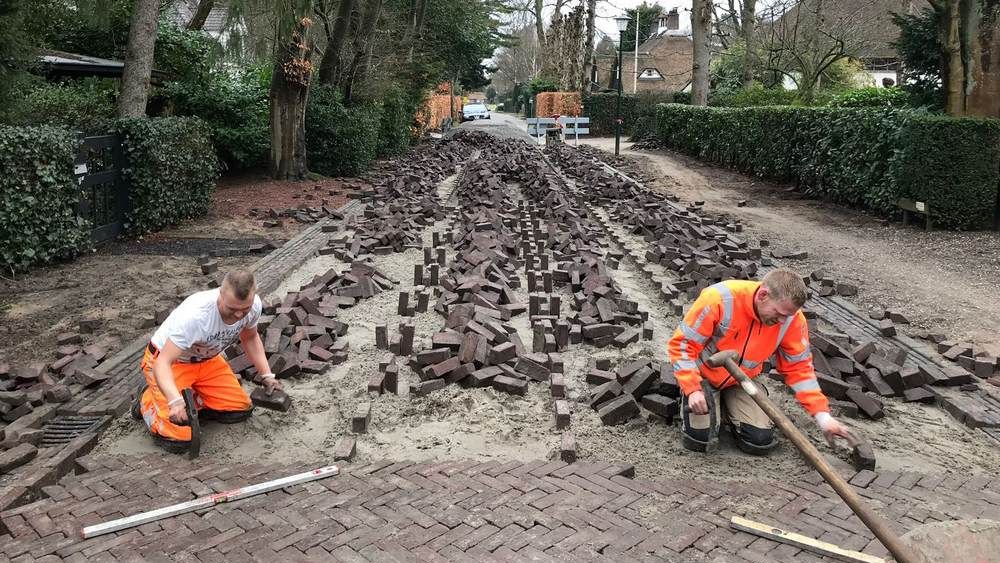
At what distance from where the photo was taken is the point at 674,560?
3697mm

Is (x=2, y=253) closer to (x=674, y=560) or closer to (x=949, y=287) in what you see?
(x=674, y=560)

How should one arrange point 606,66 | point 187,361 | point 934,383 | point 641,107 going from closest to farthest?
point 187,361
point 934,383
point 641,107
point 606,66

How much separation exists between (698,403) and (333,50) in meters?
18.4

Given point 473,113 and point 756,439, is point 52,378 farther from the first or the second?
point 473,113

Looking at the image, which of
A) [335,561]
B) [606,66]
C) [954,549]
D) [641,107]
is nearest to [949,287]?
[954,549]

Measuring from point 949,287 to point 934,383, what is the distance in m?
3.99

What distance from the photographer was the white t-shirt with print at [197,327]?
465cm

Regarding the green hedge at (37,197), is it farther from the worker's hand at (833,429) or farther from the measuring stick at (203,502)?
the worker's hand at (833,429)

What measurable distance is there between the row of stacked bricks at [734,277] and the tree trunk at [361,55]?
845 centimetres

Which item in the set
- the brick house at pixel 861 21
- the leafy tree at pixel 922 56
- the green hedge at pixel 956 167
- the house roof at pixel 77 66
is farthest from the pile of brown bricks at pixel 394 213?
the brick house at pixel 861 21

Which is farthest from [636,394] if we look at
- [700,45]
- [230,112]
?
[700,45]

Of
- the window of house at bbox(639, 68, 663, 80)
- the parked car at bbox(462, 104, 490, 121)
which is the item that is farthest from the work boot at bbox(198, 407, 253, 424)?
the window of house at bbox(639, 68, 663, 80)

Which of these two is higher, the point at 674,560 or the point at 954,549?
the point at 954,549

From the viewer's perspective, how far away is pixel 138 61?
12219mm
